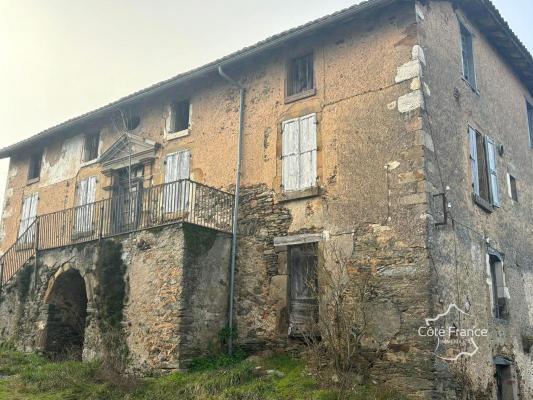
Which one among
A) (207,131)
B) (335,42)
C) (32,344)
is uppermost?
(335,42)

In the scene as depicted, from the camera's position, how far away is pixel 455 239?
9938 mm

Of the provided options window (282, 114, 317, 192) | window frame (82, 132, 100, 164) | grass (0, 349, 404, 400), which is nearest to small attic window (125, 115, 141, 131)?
window frame (82, 132, 100, 164)

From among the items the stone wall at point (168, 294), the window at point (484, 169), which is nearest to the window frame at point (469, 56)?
the window at point (484, 169)

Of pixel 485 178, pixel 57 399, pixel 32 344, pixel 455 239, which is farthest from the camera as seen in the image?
pixel 32 344

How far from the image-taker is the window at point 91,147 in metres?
15.6

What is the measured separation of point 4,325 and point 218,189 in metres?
6.57

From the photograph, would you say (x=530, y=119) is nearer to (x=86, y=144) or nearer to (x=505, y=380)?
(x=505, y=380)

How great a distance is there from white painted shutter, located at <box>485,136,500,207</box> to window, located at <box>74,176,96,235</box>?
29.9ft

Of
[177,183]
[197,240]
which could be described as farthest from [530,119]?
[197,240]

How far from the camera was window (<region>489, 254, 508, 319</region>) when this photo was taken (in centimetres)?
1132

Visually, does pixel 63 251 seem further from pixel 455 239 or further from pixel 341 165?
pixel 455 239

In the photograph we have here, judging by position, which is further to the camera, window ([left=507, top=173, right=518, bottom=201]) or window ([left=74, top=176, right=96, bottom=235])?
window ([left=74, top=176, right=96, bottom=235])

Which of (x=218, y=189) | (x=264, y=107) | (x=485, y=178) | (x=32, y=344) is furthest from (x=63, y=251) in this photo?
(x=485, y=178)

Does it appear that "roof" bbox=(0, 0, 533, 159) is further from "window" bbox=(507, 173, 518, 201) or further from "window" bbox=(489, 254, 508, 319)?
"window" bbox=(489, 254, 508, 319)
